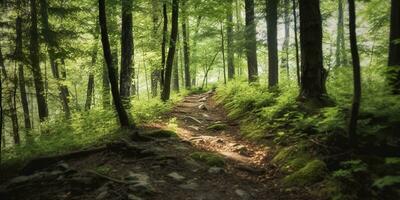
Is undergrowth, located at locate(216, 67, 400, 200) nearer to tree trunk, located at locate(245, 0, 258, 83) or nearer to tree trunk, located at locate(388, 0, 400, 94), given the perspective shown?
tree trunk, located at locate(388, 0, 400, 94)

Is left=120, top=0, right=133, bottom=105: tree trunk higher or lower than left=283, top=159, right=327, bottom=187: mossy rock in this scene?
higher

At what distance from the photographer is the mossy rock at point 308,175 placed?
19.5ft

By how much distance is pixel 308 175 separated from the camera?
6.07 meters

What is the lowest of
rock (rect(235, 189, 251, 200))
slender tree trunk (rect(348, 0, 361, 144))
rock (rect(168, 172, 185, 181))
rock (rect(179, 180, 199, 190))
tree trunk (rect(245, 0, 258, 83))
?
rock (rect(235, 189, 251, 200))

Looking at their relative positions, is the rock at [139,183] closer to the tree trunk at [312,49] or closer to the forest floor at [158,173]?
the forest floor at [158,173]

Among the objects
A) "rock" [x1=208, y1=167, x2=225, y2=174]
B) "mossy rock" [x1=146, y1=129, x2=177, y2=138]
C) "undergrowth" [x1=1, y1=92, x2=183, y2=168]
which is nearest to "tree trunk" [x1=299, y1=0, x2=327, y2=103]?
"rock" [x1=208, y1=167, x2=225, y2=174]

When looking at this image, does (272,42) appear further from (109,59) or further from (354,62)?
(354,62)

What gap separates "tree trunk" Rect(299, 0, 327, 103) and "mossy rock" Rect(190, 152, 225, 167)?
299 centimetres

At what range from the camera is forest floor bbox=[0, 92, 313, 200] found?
6.14 m

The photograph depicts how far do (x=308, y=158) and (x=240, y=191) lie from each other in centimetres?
153

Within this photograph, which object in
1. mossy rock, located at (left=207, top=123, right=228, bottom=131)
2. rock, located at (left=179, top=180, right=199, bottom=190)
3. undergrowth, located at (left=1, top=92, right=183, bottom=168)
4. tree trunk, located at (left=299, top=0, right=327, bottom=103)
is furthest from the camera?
mossy rock, located at (left=207, top=123, right=228, bottom=131)

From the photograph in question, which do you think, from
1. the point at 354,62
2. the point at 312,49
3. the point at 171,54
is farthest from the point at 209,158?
the point at 171,54

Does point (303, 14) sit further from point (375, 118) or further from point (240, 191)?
point (240, 191)

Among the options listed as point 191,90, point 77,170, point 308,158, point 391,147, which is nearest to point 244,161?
point 308,158
